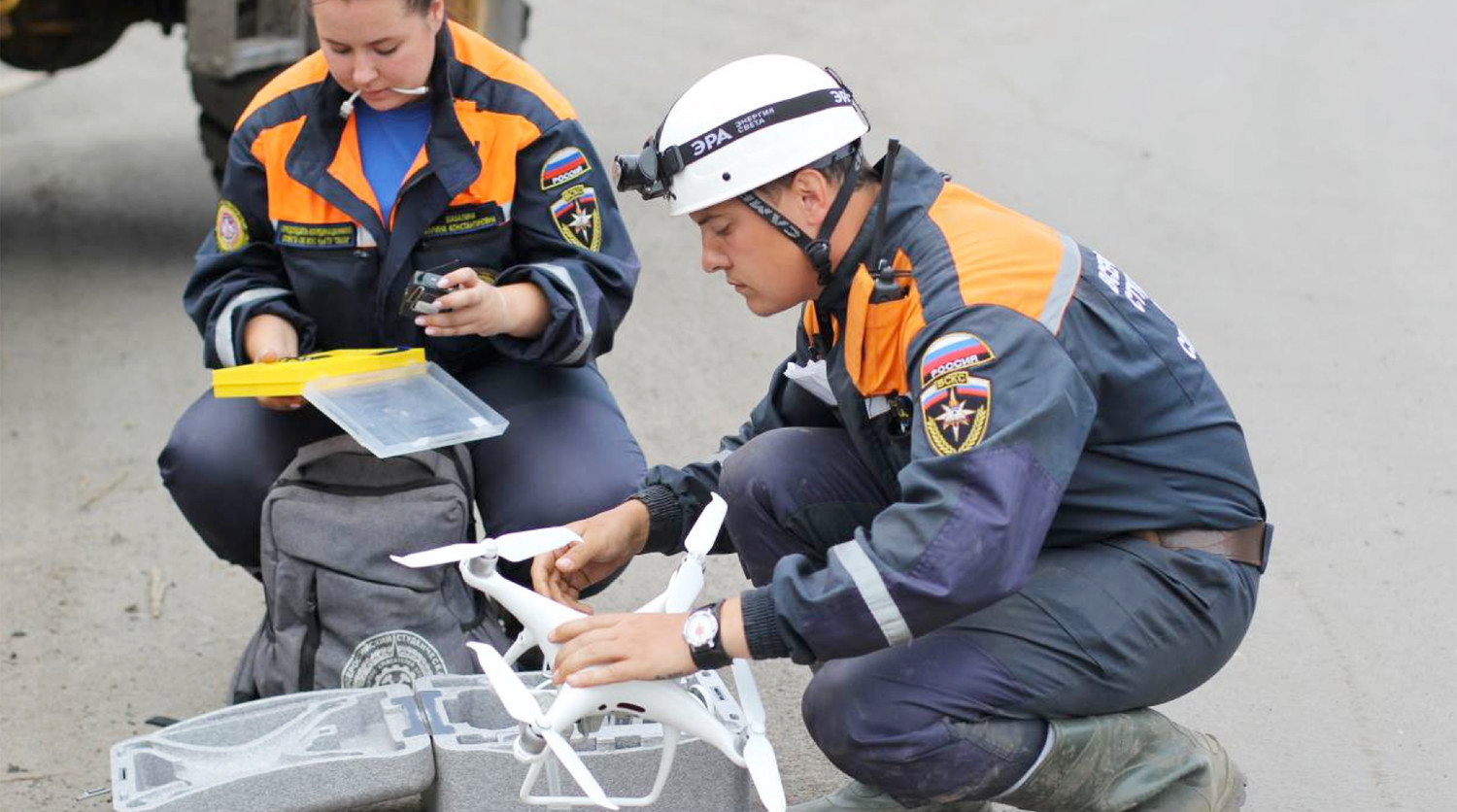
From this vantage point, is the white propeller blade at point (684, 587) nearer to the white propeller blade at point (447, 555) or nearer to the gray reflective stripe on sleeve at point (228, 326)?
the white propeller blade at point (447, 555)

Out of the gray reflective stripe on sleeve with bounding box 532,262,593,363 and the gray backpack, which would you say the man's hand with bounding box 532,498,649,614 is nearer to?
the gray backpack

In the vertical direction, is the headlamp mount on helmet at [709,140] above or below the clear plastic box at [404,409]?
above

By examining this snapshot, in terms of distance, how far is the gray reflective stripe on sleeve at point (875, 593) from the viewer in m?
2.62

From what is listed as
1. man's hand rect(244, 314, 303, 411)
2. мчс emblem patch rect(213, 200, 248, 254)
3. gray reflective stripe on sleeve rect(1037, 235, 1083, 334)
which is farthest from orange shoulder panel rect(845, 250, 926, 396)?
мчс emblem patch rect(213, 200, 248, 254)

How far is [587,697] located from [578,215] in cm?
128

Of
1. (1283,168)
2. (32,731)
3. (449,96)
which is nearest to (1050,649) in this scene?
(449,96)

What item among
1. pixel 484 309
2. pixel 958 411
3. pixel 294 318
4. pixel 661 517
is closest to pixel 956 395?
pixel 958 411

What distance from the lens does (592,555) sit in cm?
315

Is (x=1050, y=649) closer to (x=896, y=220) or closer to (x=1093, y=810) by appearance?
(x=1093, y=810)

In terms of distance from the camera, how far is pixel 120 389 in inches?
227

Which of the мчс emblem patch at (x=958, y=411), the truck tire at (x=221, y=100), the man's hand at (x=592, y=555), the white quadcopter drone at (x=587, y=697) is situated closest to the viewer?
the мчс emblem patch at (x=958, y=411)

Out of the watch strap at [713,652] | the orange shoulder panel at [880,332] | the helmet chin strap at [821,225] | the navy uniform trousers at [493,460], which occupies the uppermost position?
the helmet chin strap at [821,225]

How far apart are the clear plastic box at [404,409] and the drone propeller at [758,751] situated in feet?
2.63

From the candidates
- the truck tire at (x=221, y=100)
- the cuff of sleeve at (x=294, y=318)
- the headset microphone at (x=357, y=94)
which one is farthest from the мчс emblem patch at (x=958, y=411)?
the truck tire at (x=221, y=100)
